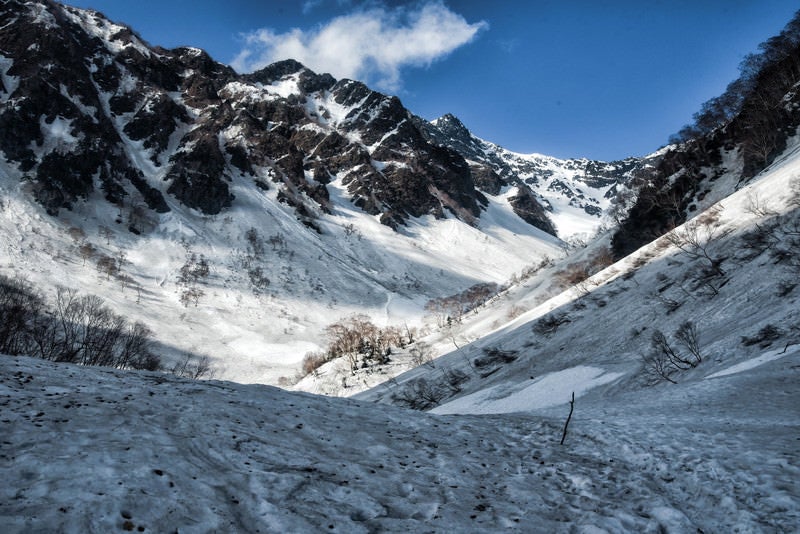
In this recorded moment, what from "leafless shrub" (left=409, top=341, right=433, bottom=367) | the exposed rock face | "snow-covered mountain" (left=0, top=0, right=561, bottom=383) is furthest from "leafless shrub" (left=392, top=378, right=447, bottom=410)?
the exposed rock face

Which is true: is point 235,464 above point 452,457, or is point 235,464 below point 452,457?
above

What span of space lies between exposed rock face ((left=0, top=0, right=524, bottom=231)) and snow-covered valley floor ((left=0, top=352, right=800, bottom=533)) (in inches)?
3788

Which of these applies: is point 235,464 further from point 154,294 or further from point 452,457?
point 154,294

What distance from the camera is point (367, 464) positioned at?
635 cm

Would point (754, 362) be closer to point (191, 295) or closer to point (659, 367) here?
point (659, 367)

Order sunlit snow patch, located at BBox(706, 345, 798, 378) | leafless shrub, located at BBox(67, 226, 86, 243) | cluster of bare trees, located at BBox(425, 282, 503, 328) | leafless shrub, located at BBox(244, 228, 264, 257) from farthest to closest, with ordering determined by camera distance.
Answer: leafless shrub, located at BBox(244, 228, 264, 257) → cluster of bare trees, located at BBox(425, 282, 503, 328) → leafless shrub, located at BBox(67, 226, 86, 243) → sunlit snow patch, located at BBox(706, 345, 798, 378)

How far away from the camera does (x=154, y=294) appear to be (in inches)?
2783

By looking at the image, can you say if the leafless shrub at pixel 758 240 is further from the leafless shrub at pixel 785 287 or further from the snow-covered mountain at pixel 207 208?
the snow-covered mountain at pixel 207 208

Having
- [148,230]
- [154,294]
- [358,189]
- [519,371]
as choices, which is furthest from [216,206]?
[519,371]

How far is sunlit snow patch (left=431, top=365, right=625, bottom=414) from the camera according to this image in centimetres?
1512

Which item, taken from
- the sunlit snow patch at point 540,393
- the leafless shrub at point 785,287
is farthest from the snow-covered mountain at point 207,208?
the leafless shrub at point 785,287

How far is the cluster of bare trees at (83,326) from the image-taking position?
40925mm

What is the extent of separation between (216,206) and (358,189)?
4923 centimetres

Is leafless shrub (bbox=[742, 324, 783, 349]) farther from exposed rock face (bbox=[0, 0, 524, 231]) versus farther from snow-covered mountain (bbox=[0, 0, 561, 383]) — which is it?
exposed rock face (bbox=[0, 0, 524, 231])
